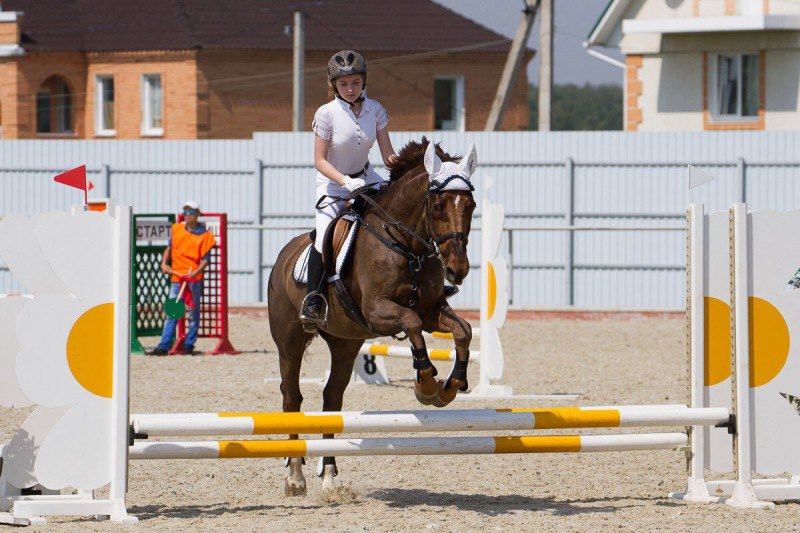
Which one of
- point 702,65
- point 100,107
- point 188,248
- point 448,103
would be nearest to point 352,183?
point 188,248

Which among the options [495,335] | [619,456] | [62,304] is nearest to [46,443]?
[62,304]

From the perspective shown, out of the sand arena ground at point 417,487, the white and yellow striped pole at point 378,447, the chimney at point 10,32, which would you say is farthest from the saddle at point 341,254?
the chimney at point 10,32

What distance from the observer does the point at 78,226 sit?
6535 mm

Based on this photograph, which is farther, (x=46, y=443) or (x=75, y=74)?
(x=75, y=74)

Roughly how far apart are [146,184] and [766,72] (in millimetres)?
12216

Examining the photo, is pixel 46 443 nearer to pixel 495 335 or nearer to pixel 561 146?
pixel 495 335

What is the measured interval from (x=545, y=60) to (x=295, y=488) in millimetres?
18192

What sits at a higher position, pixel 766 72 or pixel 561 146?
pixel 766 72

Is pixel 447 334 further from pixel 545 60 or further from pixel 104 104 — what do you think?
pixel 104 104

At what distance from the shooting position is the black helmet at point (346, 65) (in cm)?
723

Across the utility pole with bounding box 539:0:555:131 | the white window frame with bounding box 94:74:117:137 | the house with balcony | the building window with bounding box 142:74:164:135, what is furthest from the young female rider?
the white window frame with bounding box 94:74:117:137

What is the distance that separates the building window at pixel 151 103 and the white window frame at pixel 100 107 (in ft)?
3.05

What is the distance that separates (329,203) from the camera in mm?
7512

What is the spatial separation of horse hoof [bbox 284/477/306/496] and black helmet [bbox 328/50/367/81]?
2172mm
